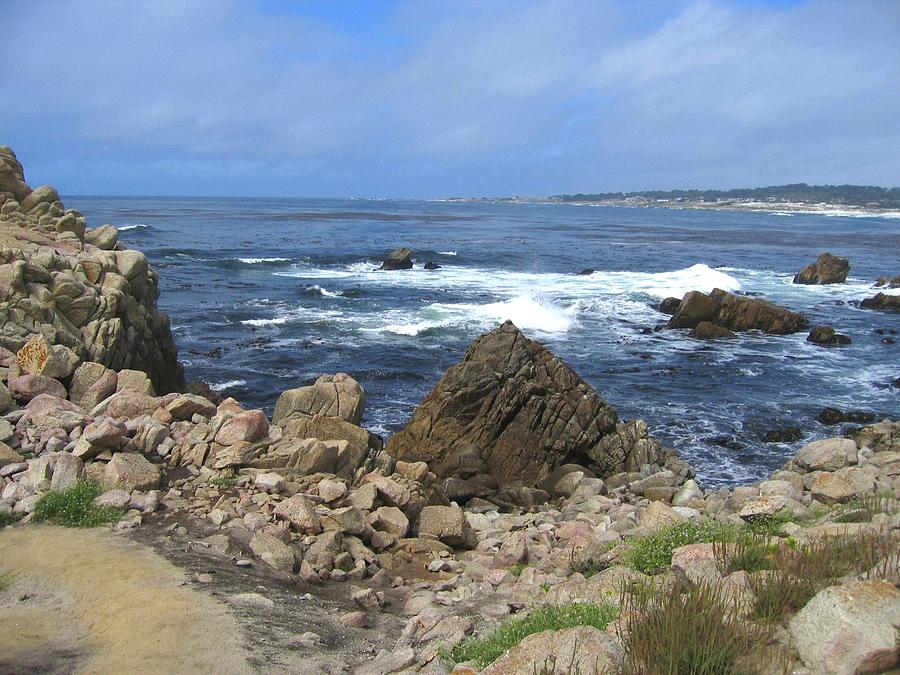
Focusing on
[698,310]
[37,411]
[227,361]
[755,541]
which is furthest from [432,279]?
[755,541]

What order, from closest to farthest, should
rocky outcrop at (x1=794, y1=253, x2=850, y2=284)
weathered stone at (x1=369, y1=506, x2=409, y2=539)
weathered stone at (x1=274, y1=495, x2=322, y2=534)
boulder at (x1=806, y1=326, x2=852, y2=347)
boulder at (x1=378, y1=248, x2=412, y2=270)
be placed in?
weathered stone at (x1=274, y1=495, x2=322, y2=534) < weathered stone at (x1=369, y1=506, x2=409, y2=539) < boulder at (x1=806, y1=326, x2=852, y2=347) < rocky outcrop at (x1=794, y1=253, x2=850, y2=284) < boulder at (x1=378, y1=248, x2=412, y2=270)

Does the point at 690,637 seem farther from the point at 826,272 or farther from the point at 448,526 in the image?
the point at 826,272

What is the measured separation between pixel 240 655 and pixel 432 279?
42344mm

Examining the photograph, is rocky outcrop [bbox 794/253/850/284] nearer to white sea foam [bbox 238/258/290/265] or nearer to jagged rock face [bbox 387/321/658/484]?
white sea foam [bbox 238/258/290/265]

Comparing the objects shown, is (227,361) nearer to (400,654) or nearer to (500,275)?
(400,654)

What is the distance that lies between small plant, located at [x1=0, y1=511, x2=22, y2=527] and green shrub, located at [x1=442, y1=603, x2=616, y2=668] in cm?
643

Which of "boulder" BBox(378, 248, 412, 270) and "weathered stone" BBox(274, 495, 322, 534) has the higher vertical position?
"boulder" BBox(378, 248, 412, 270)

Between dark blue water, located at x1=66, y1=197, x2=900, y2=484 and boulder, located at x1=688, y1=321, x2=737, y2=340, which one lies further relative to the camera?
boulder, located at x1=688, y1=321, x2=737, y2=340

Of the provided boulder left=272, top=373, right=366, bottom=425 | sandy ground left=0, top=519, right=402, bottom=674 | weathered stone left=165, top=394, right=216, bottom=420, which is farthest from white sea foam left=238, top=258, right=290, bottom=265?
sandy ground left=0, top=519, right=402, bottom=674

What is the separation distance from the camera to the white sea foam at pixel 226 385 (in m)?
22.0

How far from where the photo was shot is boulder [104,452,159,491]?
416 inches

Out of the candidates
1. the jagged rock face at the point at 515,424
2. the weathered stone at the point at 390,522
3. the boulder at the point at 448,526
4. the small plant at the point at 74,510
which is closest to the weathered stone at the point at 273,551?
the weathered stone at the point at 390,522

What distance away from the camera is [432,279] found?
48.8 m

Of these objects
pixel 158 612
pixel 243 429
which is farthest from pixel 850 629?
pixel 243 429
